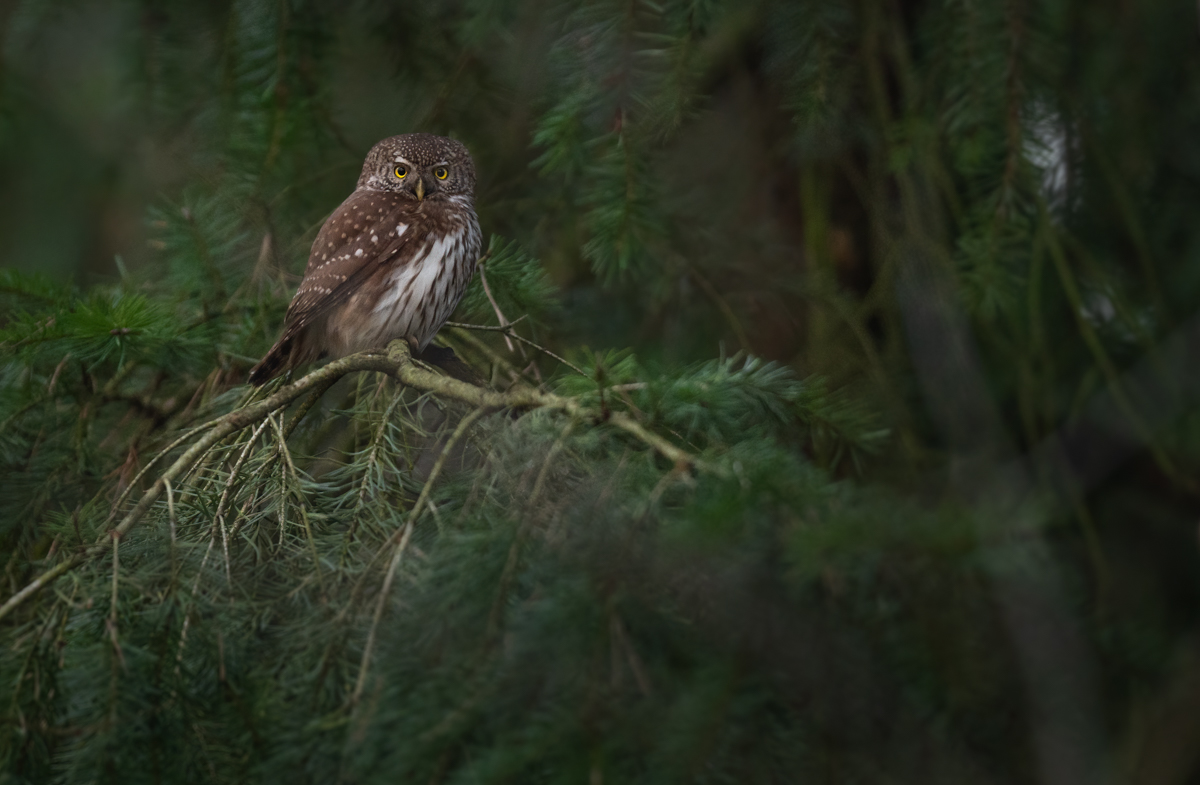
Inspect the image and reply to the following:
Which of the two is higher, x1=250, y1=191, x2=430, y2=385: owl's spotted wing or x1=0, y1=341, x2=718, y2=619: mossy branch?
x1=0, y1=341, x2=718, y2=619: mossy branch

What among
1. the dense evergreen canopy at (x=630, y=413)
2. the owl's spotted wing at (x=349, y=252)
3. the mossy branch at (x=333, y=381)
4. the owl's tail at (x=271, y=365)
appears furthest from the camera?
the owl's spotted wing at (x=349, y=252)

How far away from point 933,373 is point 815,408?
901 millimetres

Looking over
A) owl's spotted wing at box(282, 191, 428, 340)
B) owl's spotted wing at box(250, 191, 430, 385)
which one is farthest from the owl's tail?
owl's spotted wing at box(282, 191, 428, 340)

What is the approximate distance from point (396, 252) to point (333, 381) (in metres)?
0.80

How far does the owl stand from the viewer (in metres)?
2.41

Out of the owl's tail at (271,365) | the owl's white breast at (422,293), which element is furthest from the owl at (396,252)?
the owl's tail at (271,365)

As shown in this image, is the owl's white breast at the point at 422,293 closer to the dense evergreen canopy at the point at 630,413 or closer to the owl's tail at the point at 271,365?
the dense evergreen canopy at the point at 630,413

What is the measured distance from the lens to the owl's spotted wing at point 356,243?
2373 millimetres

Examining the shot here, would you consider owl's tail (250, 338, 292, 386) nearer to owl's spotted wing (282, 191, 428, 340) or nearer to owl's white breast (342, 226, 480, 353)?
owl's spotted wing (282, 191, 428, 340)

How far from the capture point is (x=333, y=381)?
5.97ft

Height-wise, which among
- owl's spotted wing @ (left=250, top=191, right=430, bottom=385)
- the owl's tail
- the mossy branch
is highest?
the mossy branch

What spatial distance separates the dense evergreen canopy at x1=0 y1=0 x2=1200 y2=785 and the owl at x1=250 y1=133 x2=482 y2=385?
0.42ft

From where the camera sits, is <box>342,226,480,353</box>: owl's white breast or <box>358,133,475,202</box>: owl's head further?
<box>358,133,475,202</box>: owl's head

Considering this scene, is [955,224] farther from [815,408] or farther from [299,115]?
[299,115]
